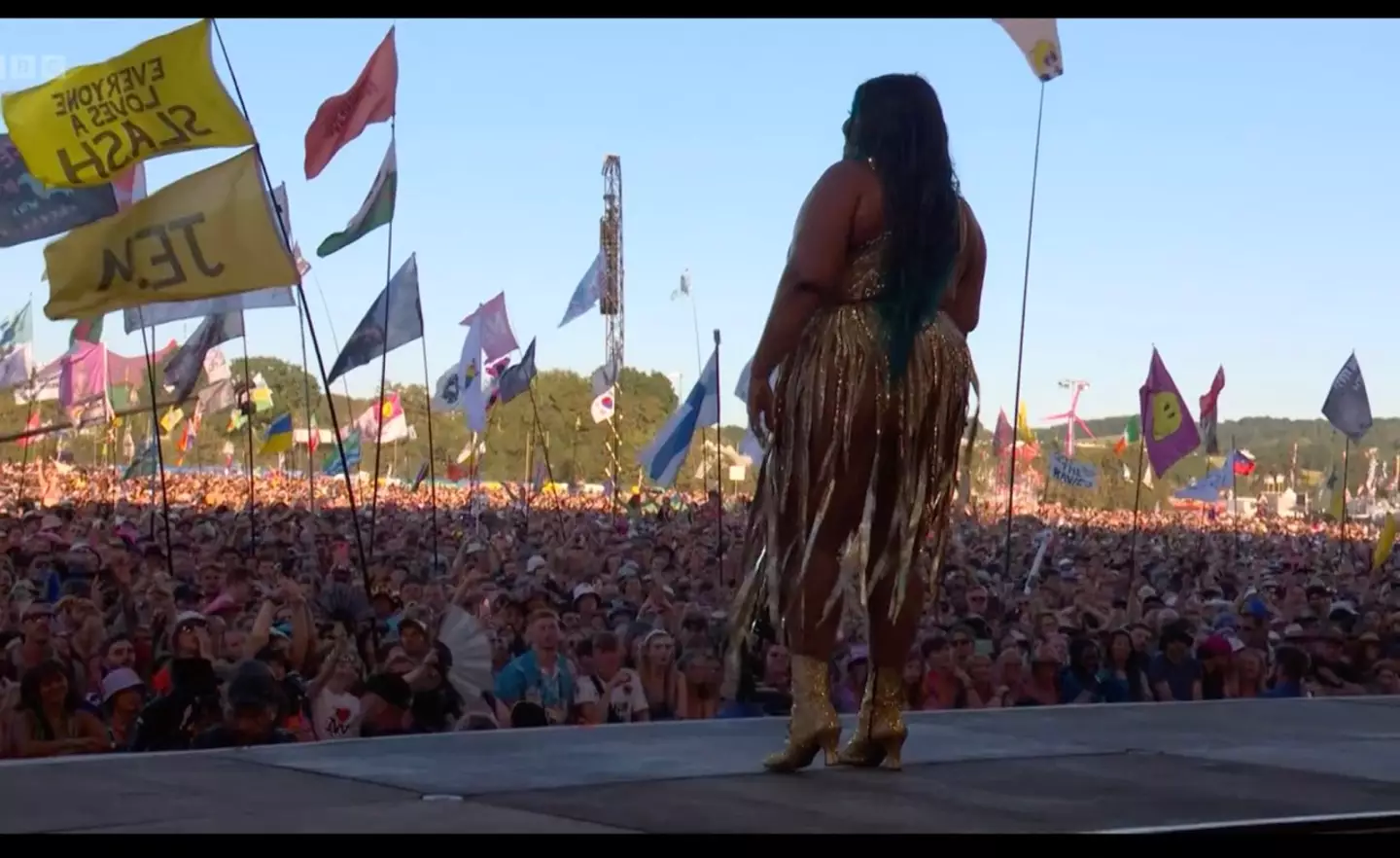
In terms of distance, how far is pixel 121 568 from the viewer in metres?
11.4

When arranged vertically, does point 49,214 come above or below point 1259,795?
above

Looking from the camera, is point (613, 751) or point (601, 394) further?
point (601, 394)

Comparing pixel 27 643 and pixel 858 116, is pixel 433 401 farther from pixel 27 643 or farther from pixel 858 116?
pixel 858 116

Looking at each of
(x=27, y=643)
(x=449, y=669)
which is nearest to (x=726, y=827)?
(x=449, y=669)

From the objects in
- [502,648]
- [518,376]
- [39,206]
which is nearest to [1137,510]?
[518,376]

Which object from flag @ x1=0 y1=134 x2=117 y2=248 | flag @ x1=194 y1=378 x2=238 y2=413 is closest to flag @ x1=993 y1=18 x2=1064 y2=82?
flag @ x1=0 y1=134 x2=117 y2=248

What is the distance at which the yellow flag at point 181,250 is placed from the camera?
817cm

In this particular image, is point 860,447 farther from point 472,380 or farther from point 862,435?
point 472,380

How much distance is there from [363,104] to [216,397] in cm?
1663

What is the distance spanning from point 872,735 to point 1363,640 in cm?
681

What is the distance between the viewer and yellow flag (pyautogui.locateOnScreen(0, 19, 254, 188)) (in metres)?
8.54

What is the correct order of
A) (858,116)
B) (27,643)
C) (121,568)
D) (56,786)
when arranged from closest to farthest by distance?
(56,786) < (858,116) < (27,643) < (121,568)

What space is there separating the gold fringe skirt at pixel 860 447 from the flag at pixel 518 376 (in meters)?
22.5

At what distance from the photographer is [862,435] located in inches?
160
